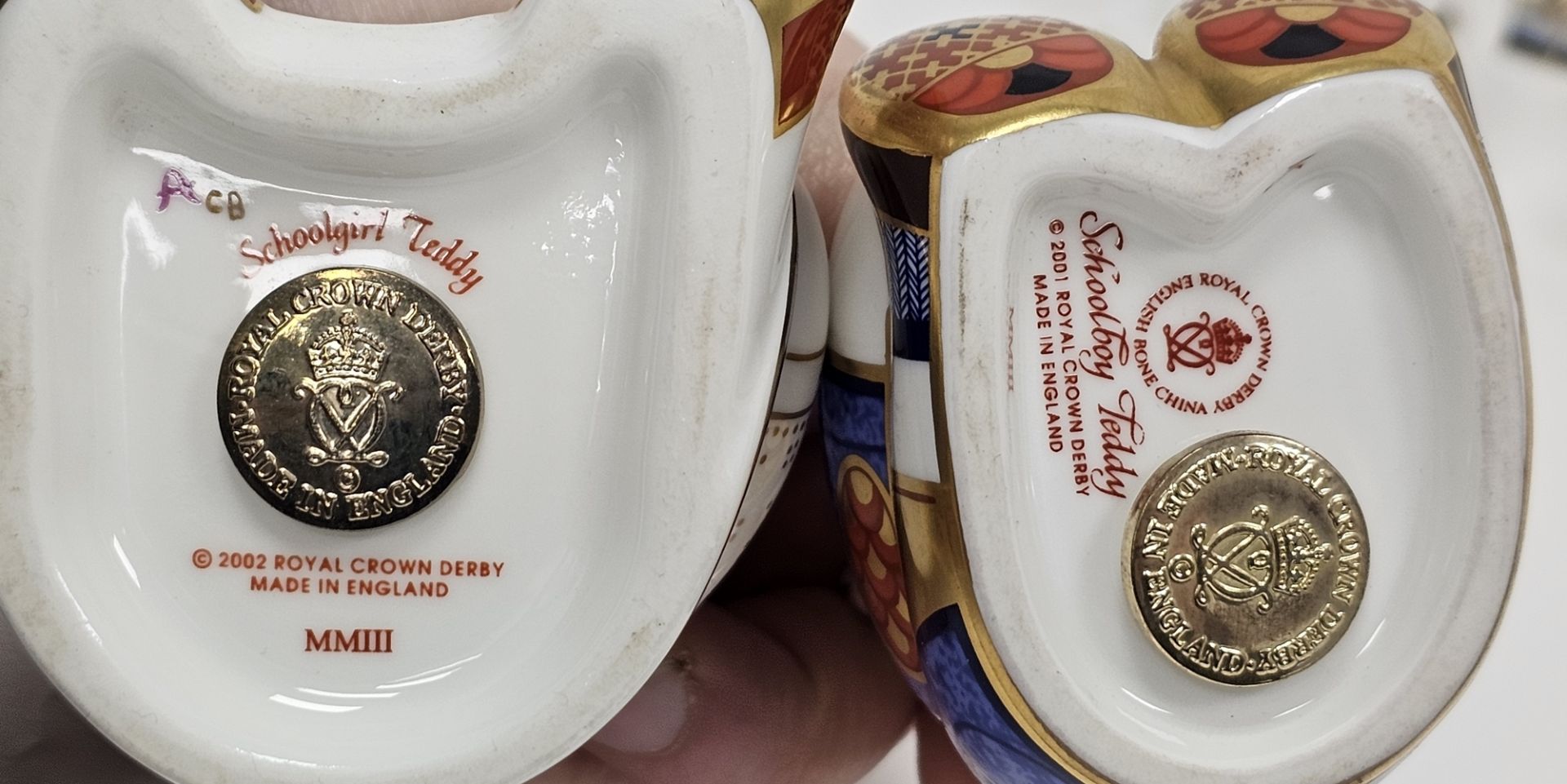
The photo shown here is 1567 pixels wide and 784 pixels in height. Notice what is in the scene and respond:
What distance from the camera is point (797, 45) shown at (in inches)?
18.1

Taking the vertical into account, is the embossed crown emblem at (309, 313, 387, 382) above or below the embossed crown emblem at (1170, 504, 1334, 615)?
above

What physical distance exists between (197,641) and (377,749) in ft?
0.26

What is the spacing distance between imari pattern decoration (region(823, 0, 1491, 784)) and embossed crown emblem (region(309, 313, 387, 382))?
20 cm

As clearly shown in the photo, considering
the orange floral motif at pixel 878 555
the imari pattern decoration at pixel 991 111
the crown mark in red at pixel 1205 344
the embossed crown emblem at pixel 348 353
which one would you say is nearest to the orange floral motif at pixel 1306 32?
the imari pattern decoration at pixel 991 111

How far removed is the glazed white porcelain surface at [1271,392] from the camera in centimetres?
47

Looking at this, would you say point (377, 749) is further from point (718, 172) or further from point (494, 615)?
Result: point (718, 172)

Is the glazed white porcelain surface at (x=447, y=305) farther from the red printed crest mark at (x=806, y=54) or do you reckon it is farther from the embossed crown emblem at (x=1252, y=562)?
the embossed crown emblem at (x=1252, y=562)

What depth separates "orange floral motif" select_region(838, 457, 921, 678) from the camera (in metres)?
0.54

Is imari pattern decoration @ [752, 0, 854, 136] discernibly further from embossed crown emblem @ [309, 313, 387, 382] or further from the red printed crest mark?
embossed crown emblem @ [309, 313, 387, 382]

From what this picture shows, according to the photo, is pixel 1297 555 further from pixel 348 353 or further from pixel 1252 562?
pixel 348 353

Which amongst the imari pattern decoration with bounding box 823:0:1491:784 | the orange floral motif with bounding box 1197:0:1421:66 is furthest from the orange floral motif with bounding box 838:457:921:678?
the orange floral motif with bounding box 1197:0:1421:66

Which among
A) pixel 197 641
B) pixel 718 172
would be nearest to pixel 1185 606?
pixel 718 172

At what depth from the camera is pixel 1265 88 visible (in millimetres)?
482

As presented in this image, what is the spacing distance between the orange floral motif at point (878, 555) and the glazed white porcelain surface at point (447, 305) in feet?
0.32
